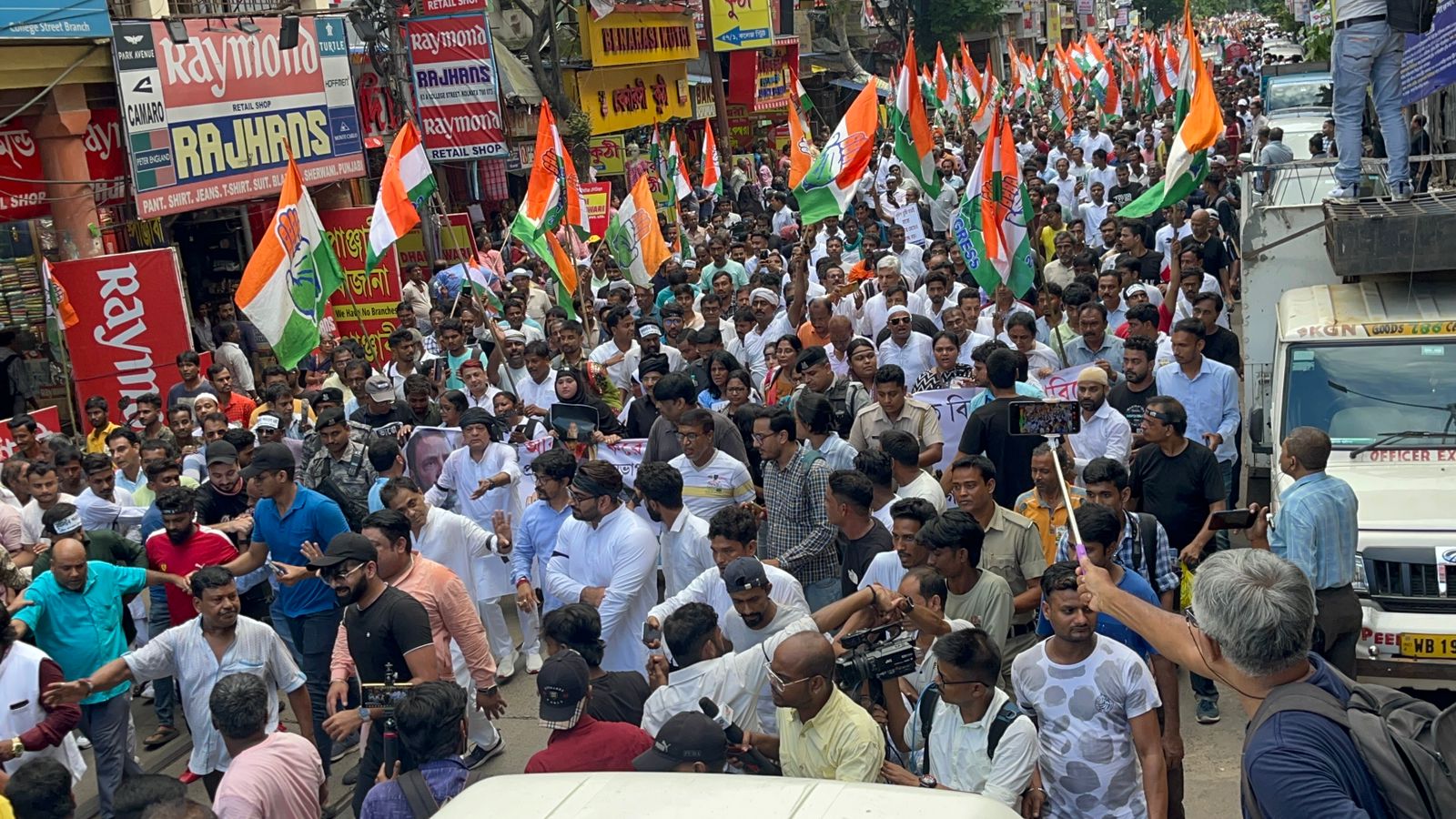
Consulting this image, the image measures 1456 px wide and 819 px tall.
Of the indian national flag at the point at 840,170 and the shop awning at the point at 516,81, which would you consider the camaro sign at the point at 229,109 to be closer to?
the shop awning at the point at 516,81

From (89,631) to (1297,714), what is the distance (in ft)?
18.5

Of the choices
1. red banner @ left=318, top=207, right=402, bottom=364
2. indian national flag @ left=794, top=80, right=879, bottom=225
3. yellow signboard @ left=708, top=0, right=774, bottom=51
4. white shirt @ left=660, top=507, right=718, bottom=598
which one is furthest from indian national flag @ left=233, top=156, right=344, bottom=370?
→ yellow signboard @ left=708, top=0, right=774, bottom=51

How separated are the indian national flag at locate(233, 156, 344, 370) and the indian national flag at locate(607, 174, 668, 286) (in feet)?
12.1

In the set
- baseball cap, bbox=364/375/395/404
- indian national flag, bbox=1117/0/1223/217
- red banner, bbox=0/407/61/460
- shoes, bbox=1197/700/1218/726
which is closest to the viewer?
shoes, bbox=1197/700/1218/726

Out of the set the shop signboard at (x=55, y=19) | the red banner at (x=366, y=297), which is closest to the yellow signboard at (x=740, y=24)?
the red banner at (x=366, y=297)

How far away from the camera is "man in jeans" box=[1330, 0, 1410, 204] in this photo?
9234 millimetres

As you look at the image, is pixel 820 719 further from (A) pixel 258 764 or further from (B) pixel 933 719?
(A) pixel 258 764

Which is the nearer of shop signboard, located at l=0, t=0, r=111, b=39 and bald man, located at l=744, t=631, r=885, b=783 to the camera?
Answer: bald man, located at l=744, t=631, r=885, b=783

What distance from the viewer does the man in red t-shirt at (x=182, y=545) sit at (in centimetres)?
745

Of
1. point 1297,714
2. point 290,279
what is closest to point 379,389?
point 290,279

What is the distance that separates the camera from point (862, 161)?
14266 millimetres

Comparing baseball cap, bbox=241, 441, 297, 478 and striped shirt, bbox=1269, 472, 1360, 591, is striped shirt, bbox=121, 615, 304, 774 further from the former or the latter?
striped shirt, bbox=1269, 472, 1360, 591

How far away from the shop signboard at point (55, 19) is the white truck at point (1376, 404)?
A: 10.8m

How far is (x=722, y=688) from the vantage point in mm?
5066
